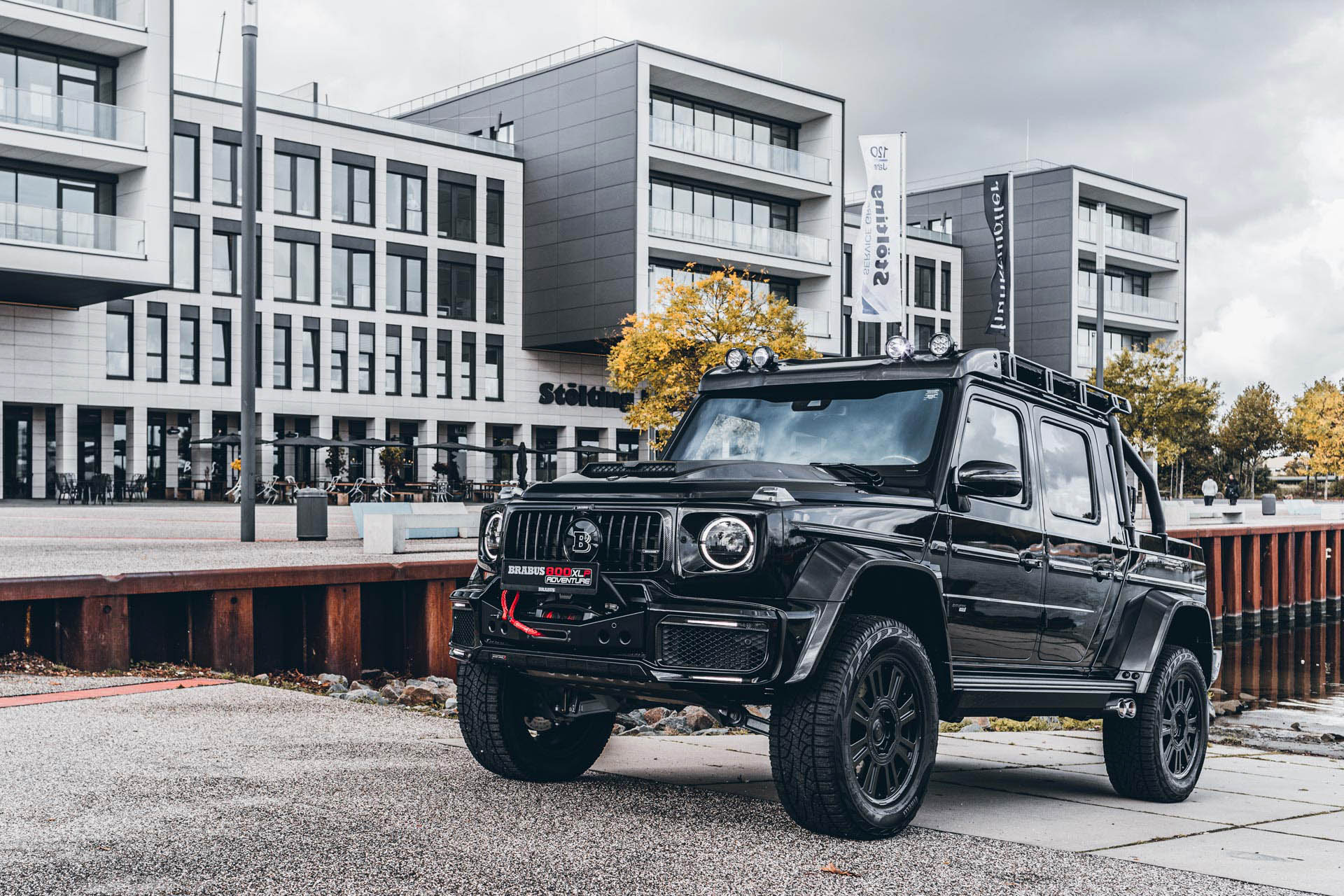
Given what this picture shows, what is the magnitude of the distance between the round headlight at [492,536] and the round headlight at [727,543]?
1.04 m

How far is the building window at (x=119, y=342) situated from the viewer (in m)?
45.7

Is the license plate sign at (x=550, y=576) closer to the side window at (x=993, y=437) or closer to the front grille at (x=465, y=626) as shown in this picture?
the front grille at (x=465, y=626)

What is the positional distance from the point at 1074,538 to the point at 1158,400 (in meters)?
58.2

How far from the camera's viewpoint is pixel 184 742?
703cm

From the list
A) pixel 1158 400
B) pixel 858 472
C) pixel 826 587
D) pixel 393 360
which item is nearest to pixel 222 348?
pixel 393 360

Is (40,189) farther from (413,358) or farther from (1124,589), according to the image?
(1124,589)

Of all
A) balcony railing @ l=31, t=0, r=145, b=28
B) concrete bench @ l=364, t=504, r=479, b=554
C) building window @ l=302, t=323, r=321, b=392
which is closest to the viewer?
concrete bench @ l=364, t=504, r=479, b=554

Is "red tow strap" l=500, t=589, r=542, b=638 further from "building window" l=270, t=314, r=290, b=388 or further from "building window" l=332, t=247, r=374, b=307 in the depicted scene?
"building window" l=332, t=247, r=374, b=307

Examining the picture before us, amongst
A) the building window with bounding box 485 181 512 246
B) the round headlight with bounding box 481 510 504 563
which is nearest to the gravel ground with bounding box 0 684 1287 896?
the round headlight with bounding box 481 510 504 563

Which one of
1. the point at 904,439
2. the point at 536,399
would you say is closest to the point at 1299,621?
the point at 536,399

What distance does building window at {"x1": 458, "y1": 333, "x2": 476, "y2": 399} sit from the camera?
54562mm

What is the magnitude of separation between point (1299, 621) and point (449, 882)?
36050mm

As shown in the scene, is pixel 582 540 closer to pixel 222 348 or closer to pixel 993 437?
pixel 993 437

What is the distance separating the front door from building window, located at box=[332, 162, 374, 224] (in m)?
47.7
